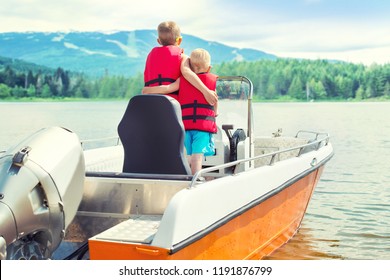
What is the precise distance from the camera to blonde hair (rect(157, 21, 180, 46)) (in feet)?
15.9

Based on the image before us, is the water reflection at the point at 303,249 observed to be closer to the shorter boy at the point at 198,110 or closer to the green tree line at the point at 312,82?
the shorter boy at the point at 198,110

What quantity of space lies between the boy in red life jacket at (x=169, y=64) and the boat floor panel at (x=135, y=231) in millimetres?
975

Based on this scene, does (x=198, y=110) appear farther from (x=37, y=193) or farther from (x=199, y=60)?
(x=37, y=193)

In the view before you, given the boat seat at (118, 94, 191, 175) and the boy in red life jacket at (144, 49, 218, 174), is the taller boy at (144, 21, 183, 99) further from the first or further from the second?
the boat seat at (118, 94, 191, 175)

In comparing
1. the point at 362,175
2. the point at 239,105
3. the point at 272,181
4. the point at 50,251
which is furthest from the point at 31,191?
the point at 362,175

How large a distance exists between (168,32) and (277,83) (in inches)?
3360

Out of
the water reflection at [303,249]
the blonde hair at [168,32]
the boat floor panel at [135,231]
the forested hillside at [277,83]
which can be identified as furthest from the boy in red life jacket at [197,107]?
the forested hillside at [277,83]

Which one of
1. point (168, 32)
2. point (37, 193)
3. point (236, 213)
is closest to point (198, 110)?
point (168, 32)

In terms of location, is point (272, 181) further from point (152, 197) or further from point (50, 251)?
point (50, 251)

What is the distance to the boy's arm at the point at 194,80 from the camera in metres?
4.78

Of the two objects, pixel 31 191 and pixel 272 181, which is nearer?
pixel 31 191

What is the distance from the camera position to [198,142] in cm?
493
